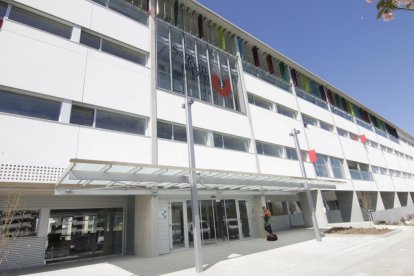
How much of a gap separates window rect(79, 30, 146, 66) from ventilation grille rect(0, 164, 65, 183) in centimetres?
687

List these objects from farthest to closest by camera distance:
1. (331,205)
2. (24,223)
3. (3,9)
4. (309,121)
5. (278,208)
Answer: (331,205)
(309,121)
(278,208)
(24,223)
(3,9)

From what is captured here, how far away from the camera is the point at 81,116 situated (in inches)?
444

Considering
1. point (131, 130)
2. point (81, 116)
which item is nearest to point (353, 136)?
point (131, 130)

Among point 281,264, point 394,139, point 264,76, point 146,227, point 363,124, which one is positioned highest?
point 264,76

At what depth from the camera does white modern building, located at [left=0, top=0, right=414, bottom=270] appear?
9.62m

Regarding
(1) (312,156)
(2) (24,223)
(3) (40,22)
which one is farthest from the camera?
(1) (312,156)

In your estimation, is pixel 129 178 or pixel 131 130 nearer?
pixel 129 178

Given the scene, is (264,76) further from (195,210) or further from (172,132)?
(195,210)

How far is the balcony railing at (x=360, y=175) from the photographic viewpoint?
27797 millimetres

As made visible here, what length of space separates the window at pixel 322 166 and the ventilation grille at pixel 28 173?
21259 mm

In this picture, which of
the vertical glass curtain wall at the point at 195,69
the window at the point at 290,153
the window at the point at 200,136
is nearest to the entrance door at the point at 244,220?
the window at the point at 200,136

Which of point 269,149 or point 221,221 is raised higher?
point 269,149

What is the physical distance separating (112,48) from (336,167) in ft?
79.5

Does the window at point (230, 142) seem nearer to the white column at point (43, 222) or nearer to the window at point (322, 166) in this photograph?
the window at point (322, 166)
